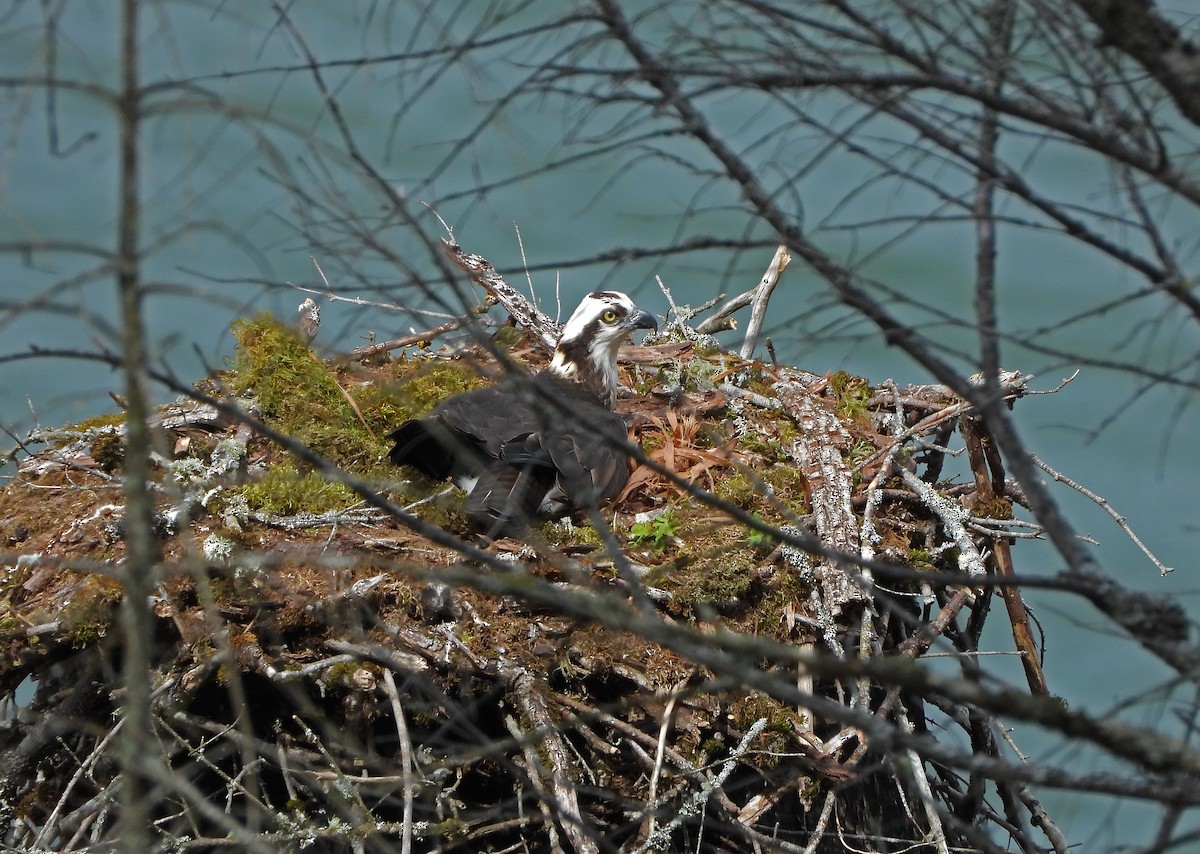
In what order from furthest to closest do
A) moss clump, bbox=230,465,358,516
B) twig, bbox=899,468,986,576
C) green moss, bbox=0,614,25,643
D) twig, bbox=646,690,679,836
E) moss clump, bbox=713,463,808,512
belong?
1. moss clump, bbox=713,463,808,512
2. moss clump, bbox=230,465,358,516
3. twig, bbox=899,468,986,576
4. green moss, bbox=0,614,25,643
5. twig, bbox=646,690,679,836


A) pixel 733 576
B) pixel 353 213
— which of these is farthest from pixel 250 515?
pixel 353 213

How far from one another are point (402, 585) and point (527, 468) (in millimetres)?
837

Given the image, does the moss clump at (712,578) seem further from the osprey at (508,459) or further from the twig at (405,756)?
the twig at (405,756)

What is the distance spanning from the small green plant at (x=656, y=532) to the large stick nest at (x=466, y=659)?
0.02 m

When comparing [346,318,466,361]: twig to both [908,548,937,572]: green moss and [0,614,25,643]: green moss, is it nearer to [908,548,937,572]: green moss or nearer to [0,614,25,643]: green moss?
[0,614,25,643]: green moss

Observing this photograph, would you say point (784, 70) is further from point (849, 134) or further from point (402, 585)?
point (402, 585)

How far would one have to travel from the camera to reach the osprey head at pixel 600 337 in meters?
6.70

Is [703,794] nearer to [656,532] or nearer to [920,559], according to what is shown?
[656,532]

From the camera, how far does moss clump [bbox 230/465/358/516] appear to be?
205 inches

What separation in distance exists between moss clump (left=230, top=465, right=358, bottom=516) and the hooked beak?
1.93m

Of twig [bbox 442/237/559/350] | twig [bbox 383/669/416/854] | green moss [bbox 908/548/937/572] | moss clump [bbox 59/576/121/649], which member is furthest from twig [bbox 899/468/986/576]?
moss clump [bbox 59/576/121/649]

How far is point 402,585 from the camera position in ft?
15.4

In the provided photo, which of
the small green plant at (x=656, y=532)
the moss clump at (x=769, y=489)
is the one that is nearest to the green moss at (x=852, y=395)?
the moss clump at (x=769, y=489)

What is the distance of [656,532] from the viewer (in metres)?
5.27
